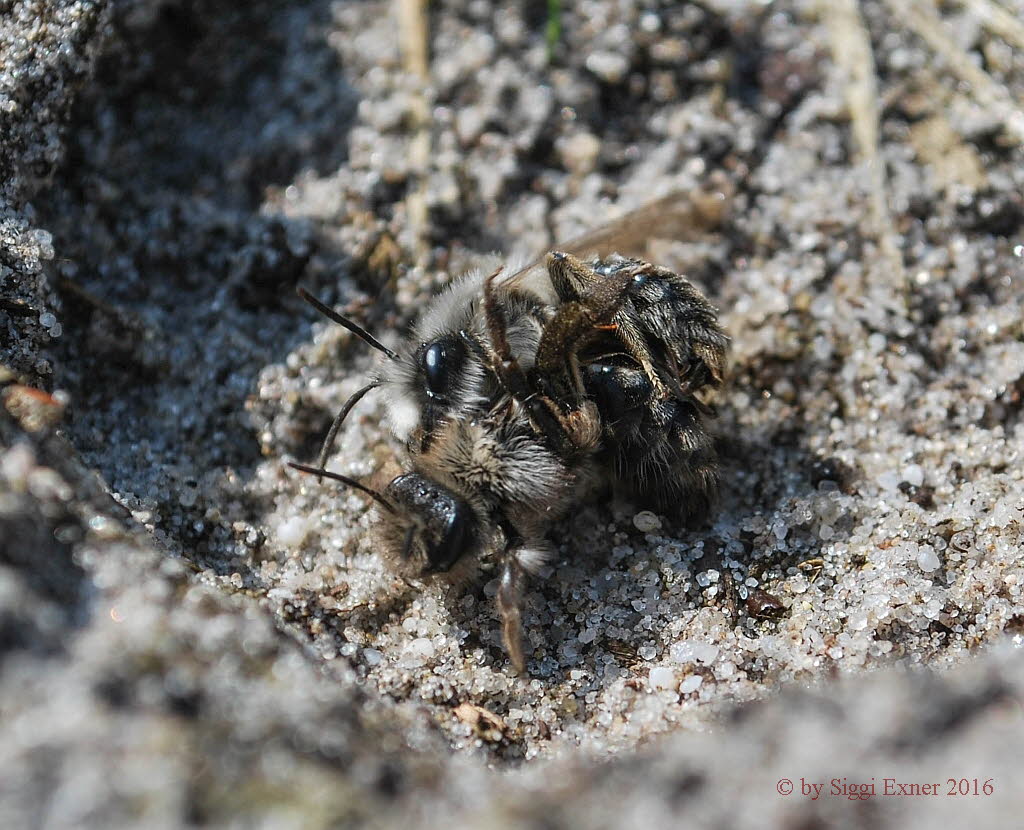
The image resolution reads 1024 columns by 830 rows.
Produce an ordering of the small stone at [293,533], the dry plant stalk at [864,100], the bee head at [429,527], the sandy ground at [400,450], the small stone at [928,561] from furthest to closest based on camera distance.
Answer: the dry plant stalk at [864,100] → the small stone at [293,533] → the small stone at [928,561] → the bee head at [429,527] → the sandy ground at [400,450]

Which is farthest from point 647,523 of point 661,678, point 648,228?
point 648,228

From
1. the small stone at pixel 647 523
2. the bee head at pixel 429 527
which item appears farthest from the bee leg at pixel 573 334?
the small stone at pixel 647 523

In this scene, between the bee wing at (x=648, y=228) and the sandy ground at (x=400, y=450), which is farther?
the bee wing at (x=648, y=228)

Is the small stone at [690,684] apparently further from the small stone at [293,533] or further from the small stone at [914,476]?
the small stone at [293,533]

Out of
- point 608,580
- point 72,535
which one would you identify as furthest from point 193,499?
point 608,580

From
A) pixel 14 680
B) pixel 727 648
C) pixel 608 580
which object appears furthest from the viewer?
pixel 608 580

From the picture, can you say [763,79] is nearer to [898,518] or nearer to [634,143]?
[634,143]
